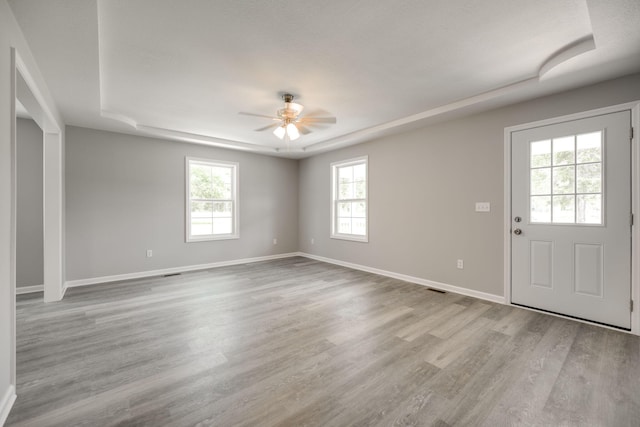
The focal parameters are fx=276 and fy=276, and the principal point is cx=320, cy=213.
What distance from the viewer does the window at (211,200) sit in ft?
17.7

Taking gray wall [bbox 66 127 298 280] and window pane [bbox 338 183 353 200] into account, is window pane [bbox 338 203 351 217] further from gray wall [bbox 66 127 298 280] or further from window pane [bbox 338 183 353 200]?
gray wall [bbox 66 127 298 280]

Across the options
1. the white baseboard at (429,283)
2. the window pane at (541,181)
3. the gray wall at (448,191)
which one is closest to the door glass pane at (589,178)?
the window pane at (541,181)

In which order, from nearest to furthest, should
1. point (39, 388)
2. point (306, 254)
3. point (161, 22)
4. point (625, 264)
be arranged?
point (39, 388)
point (161, 22)
point (625, 264)
point (306, 254)

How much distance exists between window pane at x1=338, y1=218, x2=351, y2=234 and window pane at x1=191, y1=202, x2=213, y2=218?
2.71m

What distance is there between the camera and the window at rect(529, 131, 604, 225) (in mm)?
2842

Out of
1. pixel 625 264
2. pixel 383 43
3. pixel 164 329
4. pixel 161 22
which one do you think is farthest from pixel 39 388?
pixel 625 264

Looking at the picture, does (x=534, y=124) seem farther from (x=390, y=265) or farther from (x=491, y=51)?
(x=390, y=265)

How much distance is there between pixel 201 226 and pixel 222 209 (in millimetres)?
542

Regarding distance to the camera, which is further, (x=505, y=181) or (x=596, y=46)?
(x=505, y=181)

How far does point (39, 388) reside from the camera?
6.15ft

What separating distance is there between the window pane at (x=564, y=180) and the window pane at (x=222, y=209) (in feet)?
17.5

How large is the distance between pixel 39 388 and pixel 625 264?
500 cm

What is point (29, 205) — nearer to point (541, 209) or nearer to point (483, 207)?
point (483, 207)

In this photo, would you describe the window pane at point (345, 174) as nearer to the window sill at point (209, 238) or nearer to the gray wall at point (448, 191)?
the gray wall at point (448, 191)
